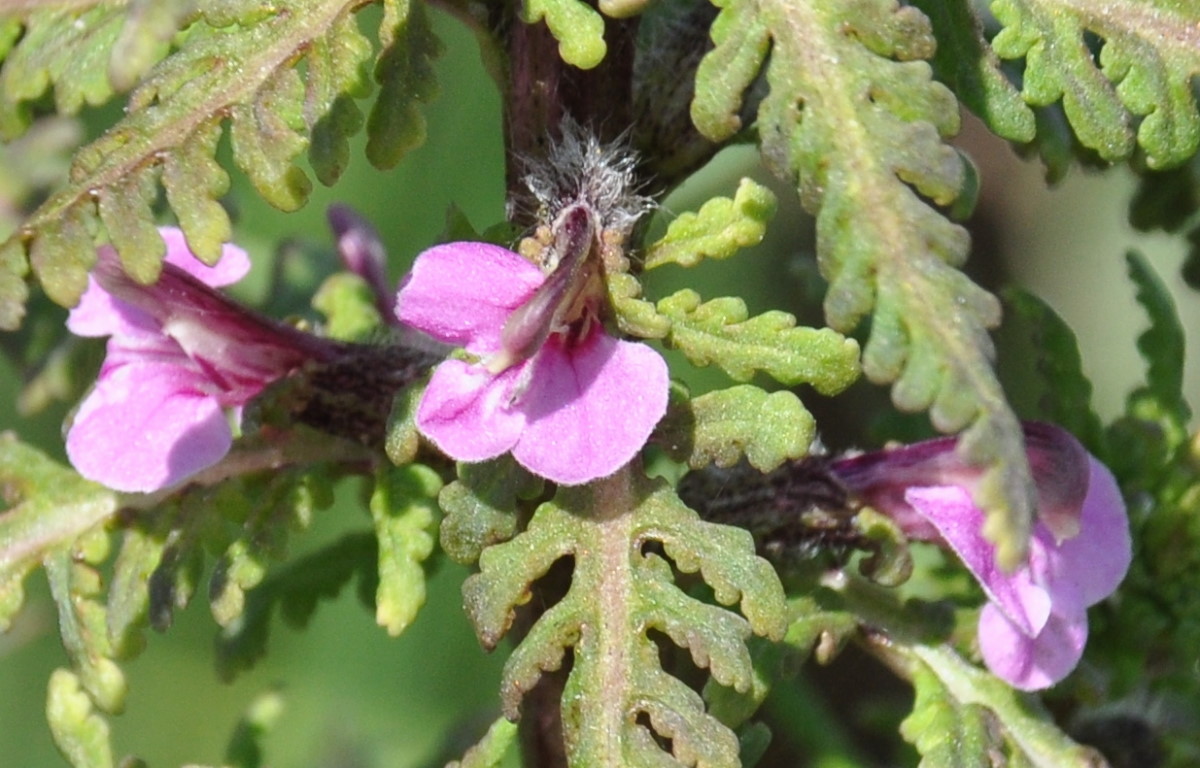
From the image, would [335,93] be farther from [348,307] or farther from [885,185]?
[348,307]

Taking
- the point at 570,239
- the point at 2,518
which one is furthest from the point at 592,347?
the point at 2,518

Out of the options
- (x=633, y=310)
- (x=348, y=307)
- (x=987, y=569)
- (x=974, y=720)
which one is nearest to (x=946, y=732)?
(x=974, y=720)

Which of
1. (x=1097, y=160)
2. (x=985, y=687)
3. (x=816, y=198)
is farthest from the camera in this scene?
(x=1097, y=160)

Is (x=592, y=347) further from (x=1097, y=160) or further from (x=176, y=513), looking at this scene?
(x=1097, y=160)

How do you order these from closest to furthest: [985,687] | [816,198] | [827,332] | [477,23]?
[816,198] → [827,332] → [477,23] → [985,687]

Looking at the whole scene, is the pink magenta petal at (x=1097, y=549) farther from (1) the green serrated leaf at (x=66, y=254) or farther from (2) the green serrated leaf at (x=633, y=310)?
(1) the green serrated leaf at (x=66, y=254)

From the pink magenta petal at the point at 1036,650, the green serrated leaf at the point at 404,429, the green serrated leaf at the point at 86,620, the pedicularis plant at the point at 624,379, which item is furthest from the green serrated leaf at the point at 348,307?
the pink magenta petal at the point at 1036,650
